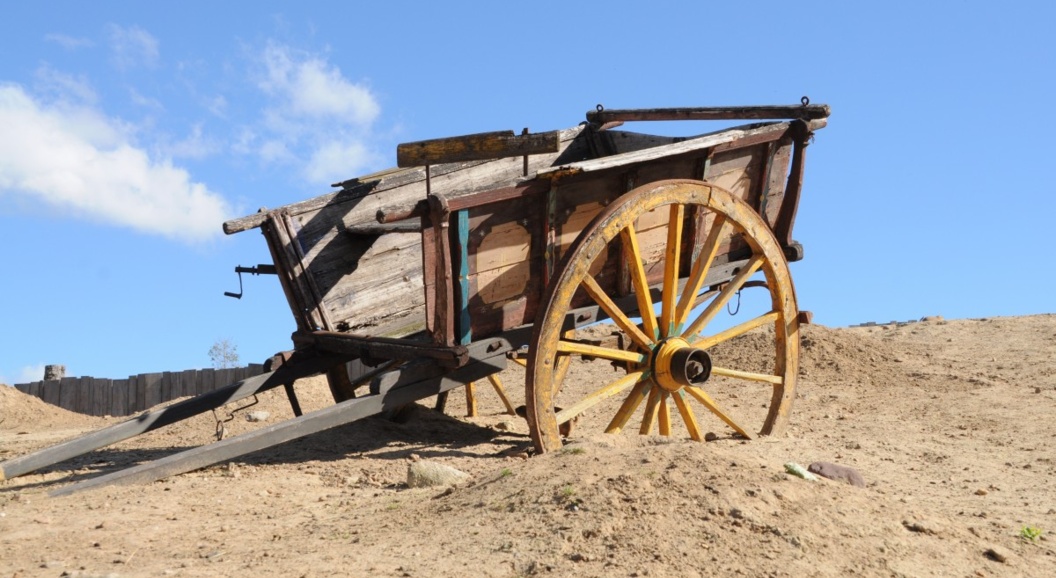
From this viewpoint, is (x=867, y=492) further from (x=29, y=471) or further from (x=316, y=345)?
(x=29, y=471)

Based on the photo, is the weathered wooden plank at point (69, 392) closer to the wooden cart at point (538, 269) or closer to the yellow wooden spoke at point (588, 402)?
the wooden cart at point (538, 269)

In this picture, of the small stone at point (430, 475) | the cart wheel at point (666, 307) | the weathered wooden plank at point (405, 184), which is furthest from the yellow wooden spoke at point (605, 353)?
the weathered wooden plank at point (405, 184)

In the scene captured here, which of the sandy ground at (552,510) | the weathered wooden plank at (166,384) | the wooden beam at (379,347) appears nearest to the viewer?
the sandy ground at (552,510)

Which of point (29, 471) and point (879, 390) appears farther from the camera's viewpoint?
point (879, 390)

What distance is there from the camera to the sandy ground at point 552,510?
3.82 m

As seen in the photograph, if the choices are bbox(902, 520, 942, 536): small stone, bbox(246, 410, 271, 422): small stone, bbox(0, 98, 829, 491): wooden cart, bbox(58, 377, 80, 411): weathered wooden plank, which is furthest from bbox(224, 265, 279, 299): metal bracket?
bbox(58, 377, 80, 411): weathered wooden plank

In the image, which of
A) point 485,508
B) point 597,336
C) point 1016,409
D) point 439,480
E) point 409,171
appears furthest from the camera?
point 597,336

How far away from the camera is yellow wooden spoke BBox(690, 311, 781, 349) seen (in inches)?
248

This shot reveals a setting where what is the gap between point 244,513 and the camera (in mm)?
5035

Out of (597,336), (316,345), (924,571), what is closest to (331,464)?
(316,345)

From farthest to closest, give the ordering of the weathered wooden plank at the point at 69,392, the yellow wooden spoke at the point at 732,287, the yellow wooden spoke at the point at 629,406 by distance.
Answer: the weathered wooden plank at the point at 69,392 < the yellow wooden spoke at the point at 732,287 < the yellow wooden spoke at the point at 629,406

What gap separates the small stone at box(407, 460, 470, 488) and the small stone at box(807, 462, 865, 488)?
184 centimetres

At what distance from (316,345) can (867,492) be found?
3754 mm

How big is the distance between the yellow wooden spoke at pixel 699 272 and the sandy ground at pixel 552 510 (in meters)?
0.94
